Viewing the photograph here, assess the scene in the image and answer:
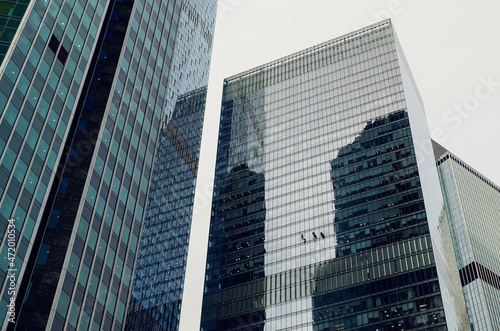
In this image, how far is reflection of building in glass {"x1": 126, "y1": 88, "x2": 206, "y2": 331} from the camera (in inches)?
Answer: 4198

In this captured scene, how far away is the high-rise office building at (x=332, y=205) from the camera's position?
138 metres

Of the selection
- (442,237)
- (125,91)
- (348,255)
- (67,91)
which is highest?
(442,237)

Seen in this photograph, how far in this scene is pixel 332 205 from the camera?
158 meters

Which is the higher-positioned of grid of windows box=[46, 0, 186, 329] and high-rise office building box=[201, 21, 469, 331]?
high-rise office building box=[201, 21, 469, 331]

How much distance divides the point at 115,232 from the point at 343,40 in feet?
417

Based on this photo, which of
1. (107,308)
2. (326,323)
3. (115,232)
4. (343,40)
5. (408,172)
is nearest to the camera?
(107,308)

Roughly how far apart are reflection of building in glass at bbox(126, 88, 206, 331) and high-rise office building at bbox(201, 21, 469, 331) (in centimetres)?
3581

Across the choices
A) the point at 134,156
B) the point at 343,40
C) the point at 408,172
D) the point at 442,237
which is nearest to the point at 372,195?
the point at 408,172

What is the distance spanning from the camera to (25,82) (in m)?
66.6

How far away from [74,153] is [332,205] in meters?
90.5

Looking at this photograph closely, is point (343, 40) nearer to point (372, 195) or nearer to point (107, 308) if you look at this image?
point (372, 195)

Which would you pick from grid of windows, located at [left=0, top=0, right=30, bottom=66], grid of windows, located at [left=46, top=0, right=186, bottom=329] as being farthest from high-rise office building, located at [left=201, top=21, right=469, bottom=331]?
grid of windows, located at [left=0, top=0, right=30, bottom=66]

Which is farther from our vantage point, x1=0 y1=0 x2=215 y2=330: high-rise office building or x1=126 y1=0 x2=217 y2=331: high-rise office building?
x1=126 y1=0 x2=217 y2=331: high-rise office building

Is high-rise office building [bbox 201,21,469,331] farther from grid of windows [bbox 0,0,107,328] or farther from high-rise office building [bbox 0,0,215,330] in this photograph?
grid of windows [bbox 0,0,107,328]
